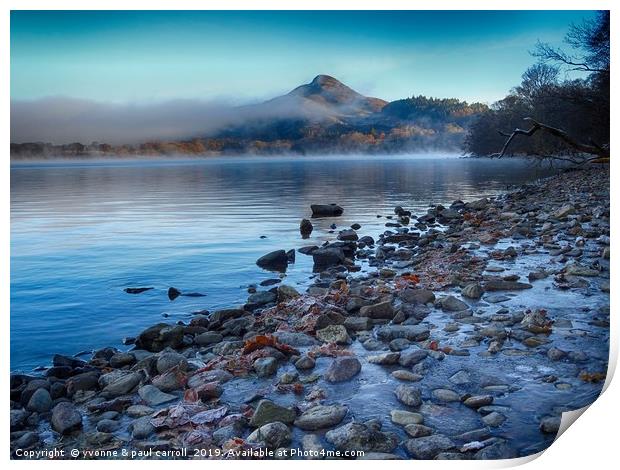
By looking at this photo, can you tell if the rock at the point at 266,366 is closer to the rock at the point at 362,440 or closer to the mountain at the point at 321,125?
the rock at the point at 362,440

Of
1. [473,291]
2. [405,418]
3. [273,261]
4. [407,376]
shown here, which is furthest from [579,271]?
[273,261]

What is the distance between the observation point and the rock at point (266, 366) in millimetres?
4469

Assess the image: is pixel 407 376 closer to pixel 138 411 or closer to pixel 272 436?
pixel 272 436

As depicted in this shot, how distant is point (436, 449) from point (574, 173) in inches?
193

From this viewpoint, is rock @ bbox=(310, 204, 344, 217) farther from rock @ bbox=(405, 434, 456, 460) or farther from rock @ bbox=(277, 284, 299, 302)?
rock @ bbox=(405, 434, 456, 460)

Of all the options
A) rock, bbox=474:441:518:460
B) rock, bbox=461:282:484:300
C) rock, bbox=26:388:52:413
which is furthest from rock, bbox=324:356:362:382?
rock, bbox=26:388:52:413

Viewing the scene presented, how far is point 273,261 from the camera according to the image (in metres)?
8.52

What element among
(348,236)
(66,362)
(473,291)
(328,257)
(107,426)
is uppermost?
(348,236)

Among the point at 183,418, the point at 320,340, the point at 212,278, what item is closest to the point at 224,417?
the point at 183,418

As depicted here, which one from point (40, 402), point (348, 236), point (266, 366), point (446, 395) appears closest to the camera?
point (446, 395)

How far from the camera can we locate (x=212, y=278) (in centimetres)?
786

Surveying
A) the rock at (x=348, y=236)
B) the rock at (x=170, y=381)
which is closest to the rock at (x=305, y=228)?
the rock at (x=348, y=236)

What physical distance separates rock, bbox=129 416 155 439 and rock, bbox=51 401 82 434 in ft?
1.36

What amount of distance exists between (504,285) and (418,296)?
1.10 meters
